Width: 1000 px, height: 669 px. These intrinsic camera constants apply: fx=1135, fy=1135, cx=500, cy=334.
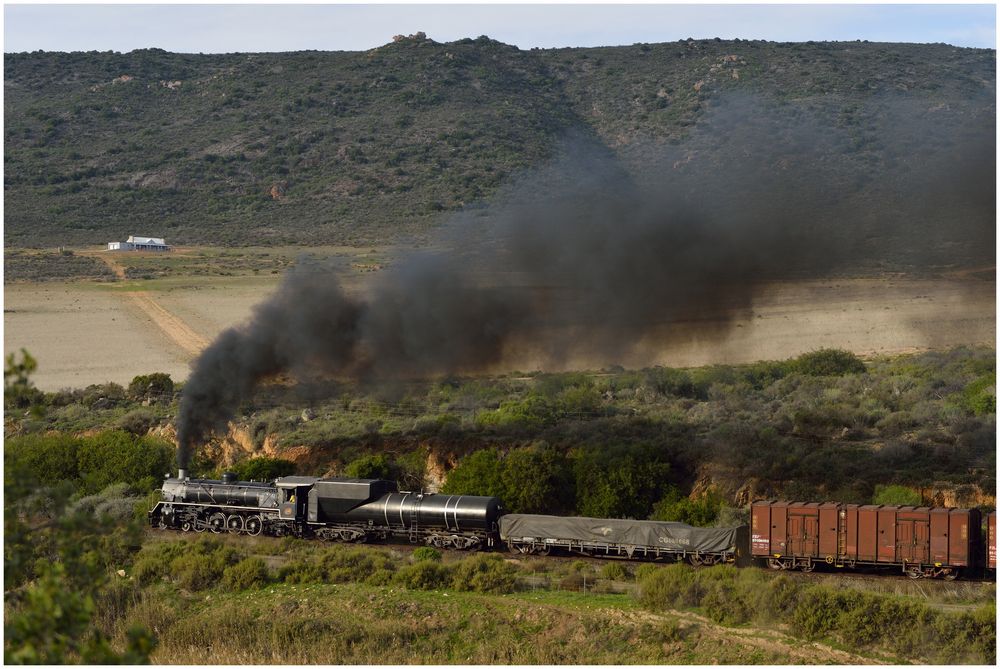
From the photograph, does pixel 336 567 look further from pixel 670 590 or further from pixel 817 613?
pixel 817 613

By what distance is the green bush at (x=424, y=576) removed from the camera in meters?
29.0

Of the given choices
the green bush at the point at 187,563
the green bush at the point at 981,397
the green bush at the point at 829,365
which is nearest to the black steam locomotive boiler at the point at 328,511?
the green bush at the point at 187,563

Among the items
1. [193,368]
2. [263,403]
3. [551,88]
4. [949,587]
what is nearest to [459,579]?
[949,587]

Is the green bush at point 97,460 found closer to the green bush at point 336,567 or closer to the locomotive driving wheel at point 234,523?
the locomotive driving wheel at point 234,523

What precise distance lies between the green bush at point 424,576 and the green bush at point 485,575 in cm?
30

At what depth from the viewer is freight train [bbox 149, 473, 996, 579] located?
93.1ft

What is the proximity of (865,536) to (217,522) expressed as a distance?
62.3ft

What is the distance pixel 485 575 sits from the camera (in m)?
28.8

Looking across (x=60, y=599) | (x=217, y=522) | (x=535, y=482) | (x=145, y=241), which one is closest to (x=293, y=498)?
(x=217, y=522)

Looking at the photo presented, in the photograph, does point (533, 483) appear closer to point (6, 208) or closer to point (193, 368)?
point (193, 368)

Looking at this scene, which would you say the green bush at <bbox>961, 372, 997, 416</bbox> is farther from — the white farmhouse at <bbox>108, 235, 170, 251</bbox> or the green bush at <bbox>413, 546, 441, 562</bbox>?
the white farmhouse at <bbox>108, 235, 170, 251</bbox>

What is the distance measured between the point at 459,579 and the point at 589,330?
54.7ft

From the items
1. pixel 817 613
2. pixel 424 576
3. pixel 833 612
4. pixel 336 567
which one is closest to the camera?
pixel 833 612

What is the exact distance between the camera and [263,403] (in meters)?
50.9
